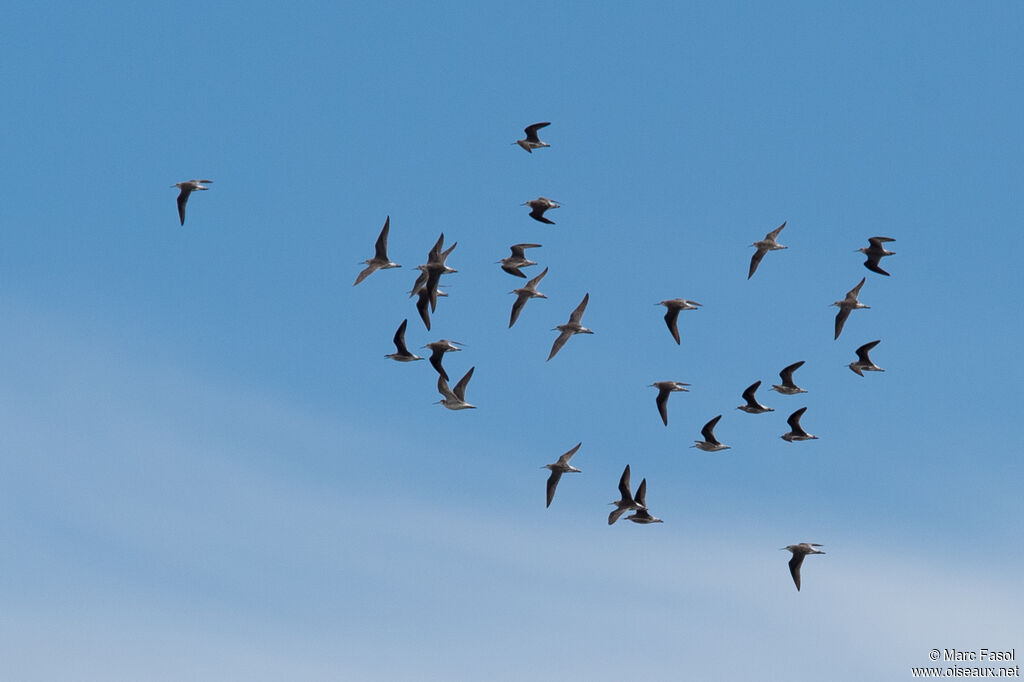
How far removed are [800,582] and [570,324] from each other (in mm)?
13121

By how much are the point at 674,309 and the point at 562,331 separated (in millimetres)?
4392

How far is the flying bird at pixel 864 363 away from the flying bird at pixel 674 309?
697cm

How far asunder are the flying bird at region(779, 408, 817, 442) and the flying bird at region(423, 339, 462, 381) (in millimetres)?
13594

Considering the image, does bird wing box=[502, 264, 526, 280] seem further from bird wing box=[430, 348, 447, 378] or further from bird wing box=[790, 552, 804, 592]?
bird wing box=[790, 552, 804, 592]

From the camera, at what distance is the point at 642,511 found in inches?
2434

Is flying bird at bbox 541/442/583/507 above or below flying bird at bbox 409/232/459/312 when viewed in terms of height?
below

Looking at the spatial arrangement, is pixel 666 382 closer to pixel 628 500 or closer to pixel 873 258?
pixel 628 500

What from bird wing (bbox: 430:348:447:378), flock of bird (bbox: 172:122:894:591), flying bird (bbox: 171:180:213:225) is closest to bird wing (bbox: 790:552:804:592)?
flock of bird (bbox: 172:122:894:591)

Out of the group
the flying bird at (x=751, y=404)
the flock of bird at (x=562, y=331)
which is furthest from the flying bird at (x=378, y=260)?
the flying bird at (x=751, y=404)

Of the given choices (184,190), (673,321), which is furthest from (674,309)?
(184,190)

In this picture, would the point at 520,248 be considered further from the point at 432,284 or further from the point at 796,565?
the point at 796,565

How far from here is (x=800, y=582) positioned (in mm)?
57719

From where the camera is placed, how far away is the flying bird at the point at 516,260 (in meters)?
62.7

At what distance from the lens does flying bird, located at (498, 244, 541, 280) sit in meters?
62.7
